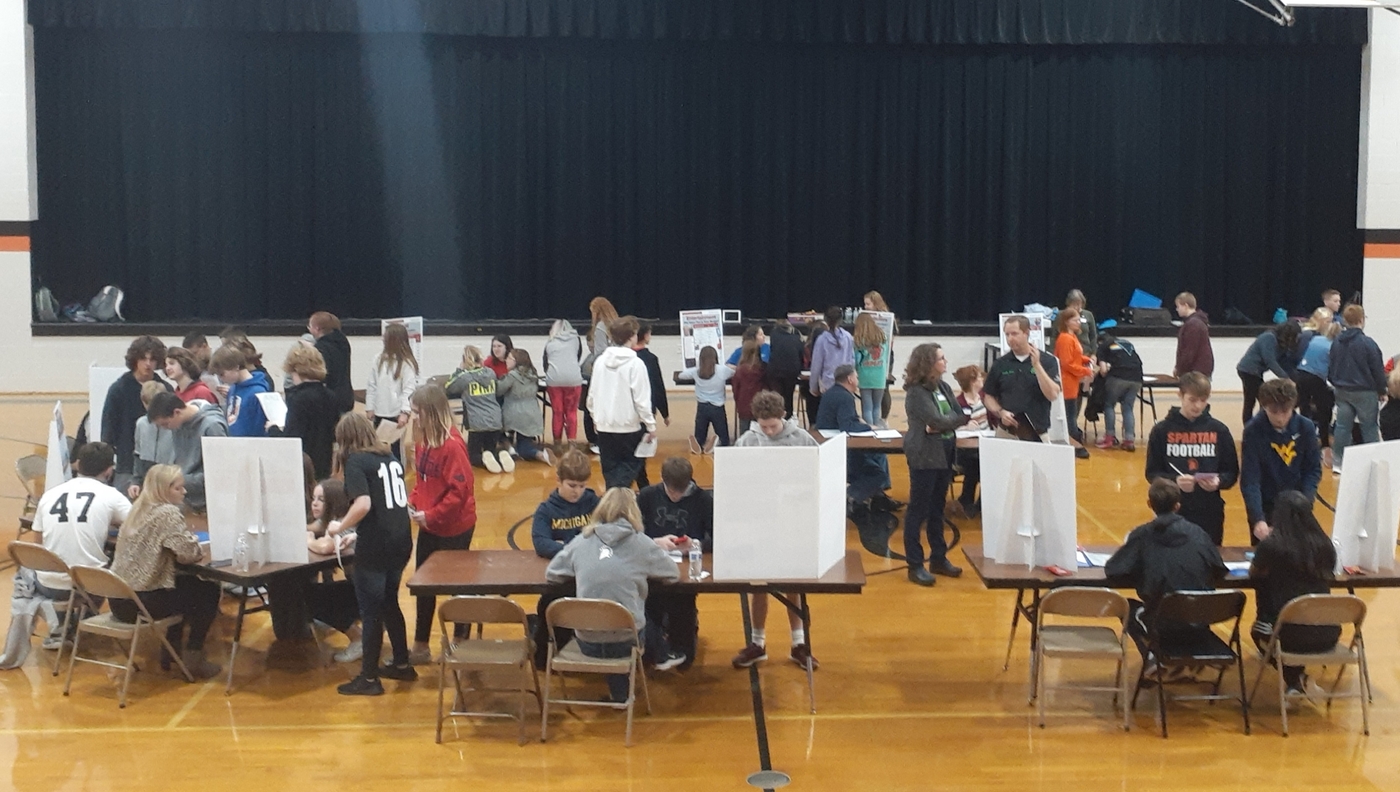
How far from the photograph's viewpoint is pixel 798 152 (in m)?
17.2

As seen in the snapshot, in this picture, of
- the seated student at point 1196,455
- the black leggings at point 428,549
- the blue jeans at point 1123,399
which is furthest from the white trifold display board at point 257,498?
the blue jeans at point 1123,399

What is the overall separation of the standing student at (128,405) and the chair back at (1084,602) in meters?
5.10

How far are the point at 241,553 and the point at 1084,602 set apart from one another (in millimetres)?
3718

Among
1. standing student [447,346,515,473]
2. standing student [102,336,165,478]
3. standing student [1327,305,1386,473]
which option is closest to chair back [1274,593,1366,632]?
standing student [1327,305,1386,473]

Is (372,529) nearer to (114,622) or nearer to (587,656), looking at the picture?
(587,656)

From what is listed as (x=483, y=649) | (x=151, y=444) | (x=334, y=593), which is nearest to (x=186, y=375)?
(x=151, y=444)

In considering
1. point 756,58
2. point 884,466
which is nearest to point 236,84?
point 756,58

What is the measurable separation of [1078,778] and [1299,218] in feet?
44.8

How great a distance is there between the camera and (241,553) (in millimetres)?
6293

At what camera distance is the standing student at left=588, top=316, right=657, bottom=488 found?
8.84m

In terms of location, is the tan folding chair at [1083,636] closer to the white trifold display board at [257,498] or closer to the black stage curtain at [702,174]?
the white trifold display board at [257,498]

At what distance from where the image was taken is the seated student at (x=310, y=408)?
7.71m

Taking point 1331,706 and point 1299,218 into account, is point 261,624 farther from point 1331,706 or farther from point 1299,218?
point 1299,218

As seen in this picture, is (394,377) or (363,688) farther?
(394,377)
